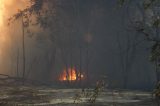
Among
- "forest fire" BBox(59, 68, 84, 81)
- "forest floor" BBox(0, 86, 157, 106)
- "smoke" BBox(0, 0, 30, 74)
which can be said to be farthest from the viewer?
"smoke" BBox(0, 0, 30, 74)

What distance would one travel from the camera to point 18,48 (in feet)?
232

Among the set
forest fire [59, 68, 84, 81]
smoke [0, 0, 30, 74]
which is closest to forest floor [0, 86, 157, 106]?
forest fire [59, 68, 84, 81]

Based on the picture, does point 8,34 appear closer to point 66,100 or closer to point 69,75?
point 69,75

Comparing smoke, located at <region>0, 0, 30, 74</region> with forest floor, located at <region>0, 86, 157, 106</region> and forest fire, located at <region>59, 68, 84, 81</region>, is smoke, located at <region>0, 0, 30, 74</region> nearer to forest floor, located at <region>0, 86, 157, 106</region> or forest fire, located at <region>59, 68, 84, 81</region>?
forest fire, located at <region>59, 68, 84, 81</region>

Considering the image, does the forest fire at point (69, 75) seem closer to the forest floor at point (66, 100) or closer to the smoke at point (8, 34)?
the smoke at point (8, 34)

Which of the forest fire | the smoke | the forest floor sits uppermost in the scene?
the smoke

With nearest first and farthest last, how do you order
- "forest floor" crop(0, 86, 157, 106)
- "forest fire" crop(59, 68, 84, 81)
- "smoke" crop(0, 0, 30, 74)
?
"forest floor" crop(0, 86, 157, 106) < "forest fire" crop(59, 68, 84, 81) < "smoke" crop(0, 0, 30, 74)

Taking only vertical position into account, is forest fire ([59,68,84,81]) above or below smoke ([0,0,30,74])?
below

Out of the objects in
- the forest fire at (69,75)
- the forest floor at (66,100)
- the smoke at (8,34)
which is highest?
the smoke at (8,34)

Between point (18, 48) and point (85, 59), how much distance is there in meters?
15.7

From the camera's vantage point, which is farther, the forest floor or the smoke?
the smoke

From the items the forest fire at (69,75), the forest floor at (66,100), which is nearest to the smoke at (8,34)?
the forest fire at (69,75)

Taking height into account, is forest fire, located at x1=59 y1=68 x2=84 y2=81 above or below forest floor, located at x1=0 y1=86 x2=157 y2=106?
above

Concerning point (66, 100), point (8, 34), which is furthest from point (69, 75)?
point (66, 100)
